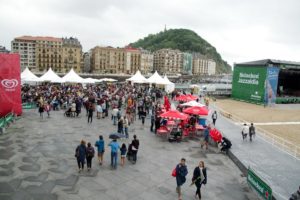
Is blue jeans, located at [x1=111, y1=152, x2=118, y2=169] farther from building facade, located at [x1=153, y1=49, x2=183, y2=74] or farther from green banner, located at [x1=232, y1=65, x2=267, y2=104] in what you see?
Answer: building facade, located at [x1=153, y1=49, x2=183, y2=74]

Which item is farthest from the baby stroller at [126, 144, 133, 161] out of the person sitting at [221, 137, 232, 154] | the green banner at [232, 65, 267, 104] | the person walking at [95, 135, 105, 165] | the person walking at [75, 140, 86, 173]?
the green banner at [232, 65, 267, 104]

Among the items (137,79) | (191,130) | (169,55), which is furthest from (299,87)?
(169,55)

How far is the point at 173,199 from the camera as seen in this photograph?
9.07 meters

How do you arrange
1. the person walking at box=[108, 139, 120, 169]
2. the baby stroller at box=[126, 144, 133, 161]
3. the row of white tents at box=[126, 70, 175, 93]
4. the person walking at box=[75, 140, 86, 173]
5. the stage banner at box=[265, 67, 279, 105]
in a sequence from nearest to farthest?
the person walking at box=[75, 140, 86, 173] < the person walking at box=[108, 139, 120, 169] < the baby stroller at box=[126, 144, 133, 161] < the row of white tents at box=[126, 70, 175, 93] < the stage banner at box=[265, 67, 279, 105]

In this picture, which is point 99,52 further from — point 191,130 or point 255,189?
point 255,189

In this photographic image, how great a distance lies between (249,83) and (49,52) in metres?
86.1

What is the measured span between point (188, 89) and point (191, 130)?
36938 mm

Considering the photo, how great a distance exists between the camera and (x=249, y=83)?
152 ft

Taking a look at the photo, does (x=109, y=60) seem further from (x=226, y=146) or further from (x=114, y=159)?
(x=114, y=159)

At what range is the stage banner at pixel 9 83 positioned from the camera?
20.1 metres

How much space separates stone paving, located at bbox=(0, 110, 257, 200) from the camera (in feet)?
30.4

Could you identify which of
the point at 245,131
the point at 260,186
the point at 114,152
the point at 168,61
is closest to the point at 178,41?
the point at 168,61

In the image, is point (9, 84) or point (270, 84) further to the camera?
point (270, 84)

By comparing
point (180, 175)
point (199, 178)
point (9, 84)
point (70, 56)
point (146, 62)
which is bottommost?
point (199, 178)
